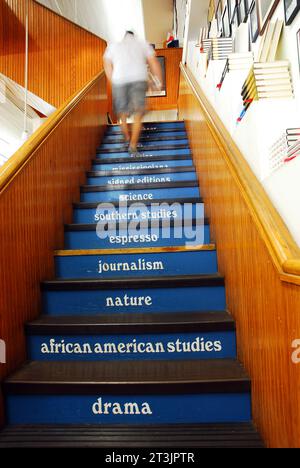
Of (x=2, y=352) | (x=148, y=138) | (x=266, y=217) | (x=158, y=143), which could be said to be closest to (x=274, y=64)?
(x=266, y=217)

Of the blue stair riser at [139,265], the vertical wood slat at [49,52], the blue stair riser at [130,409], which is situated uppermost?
the vertical wood slat at [49,52]

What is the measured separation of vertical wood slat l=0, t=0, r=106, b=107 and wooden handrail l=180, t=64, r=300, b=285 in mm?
3386

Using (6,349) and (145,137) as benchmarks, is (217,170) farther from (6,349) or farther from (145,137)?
(145,137)

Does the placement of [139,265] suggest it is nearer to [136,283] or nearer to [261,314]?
[136,283]

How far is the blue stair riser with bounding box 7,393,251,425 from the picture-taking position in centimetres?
149

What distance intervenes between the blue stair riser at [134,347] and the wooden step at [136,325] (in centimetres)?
3

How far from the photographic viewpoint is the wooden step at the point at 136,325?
Result: 1712 mm

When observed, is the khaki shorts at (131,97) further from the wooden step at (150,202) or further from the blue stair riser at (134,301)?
the blue stair riser at (134,301)

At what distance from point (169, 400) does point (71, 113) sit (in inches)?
100

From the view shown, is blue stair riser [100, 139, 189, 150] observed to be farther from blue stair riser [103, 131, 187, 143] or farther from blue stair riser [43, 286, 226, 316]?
blue stair riser [43, 286, 226, 316]

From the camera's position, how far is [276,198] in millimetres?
Result: 1397

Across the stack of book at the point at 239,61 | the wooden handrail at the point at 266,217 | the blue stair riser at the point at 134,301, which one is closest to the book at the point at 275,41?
the stack of book at the point at 239,61

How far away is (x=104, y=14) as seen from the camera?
807 centimetres

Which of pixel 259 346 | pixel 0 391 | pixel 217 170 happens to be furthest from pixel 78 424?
pixel 217 170
